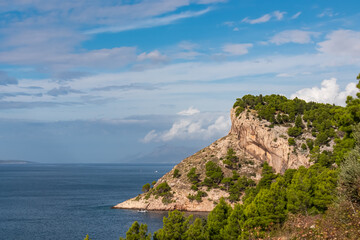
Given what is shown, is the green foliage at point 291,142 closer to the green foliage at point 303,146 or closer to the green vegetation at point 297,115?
the green vegetation at point 297,115

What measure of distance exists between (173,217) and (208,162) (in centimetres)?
7333

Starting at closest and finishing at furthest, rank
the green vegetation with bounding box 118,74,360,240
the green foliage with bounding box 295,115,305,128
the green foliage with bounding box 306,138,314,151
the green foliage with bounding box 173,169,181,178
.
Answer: the green vegetation with bounding box 118,74,360,240 → the green foliage with bounding box 306,138,314,151 → the green foliage with bounding box 295,115,305,128 → the green foliage with bounding box 173,169,181,178

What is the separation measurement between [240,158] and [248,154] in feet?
10.3

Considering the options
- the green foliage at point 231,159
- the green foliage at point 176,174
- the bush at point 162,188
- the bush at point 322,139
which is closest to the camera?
the bush at point 322,139

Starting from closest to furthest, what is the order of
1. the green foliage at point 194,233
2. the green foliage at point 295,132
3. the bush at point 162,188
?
the green foliage at point 194,233
the green foliage at point 295,132
the bush at point 162,188

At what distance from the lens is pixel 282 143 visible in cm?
10744

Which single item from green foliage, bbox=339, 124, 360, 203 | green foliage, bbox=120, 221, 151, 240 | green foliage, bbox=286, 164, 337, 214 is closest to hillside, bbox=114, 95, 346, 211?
green foliage, bbox=286, 164, 337, 214

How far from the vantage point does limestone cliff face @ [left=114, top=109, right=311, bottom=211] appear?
346ft

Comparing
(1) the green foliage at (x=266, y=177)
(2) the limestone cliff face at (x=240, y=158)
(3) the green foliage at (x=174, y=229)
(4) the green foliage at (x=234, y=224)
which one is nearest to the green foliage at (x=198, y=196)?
(2) the limestone cliff face at (x=240, y=158)

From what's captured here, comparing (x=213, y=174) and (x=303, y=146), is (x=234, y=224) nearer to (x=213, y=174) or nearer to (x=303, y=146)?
(x=303, y=146)

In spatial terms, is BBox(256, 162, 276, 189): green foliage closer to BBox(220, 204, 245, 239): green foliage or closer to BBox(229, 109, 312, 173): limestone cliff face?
BBox(229, 109, 312, 173): limestone cliff face

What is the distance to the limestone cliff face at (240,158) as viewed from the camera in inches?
4154

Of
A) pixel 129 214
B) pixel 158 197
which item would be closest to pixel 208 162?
pixel 158 197

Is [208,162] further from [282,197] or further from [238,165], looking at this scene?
[282,197]
